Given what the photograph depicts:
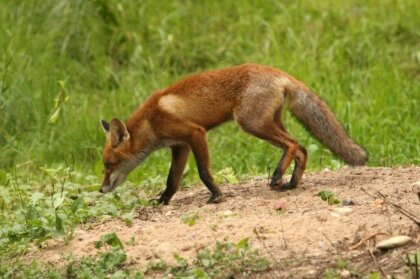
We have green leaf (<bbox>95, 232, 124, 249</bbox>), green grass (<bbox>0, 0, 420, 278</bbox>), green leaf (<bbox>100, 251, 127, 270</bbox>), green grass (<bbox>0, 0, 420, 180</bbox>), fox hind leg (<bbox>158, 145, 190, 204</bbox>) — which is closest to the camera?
green leaf (<bbox>100, 251, 127, 270</bbox>)

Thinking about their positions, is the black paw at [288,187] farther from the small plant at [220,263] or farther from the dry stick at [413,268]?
the dry stick at [413,268]

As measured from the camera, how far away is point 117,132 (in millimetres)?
7910

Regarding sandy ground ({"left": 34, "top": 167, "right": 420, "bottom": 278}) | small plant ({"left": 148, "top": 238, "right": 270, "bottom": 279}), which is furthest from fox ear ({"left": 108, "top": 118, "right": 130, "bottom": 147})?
small plant ({"left": 148, "top": 238, "right": 270, "bottom": 279})

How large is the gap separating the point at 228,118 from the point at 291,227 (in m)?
1.83

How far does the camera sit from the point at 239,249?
5797 millimetres

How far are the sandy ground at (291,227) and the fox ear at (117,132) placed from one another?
0.79 metres

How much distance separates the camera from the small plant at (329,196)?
6.73m

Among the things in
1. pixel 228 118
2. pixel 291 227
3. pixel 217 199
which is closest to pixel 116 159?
pixel 228 118

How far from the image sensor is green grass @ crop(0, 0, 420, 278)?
10008 mm

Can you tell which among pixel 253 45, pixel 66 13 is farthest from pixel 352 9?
pixel 66 13

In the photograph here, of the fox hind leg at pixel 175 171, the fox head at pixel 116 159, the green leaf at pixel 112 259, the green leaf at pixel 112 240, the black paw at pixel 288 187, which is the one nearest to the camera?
the green leaf at pixel 112 259

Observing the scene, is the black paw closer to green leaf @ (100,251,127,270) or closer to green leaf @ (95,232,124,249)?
green leaf @ (95,232,124,249)

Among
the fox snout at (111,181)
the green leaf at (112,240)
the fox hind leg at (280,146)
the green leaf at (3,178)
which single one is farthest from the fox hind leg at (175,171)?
the green leaf at (3,178)

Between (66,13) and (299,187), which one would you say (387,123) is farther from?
(66,13)
